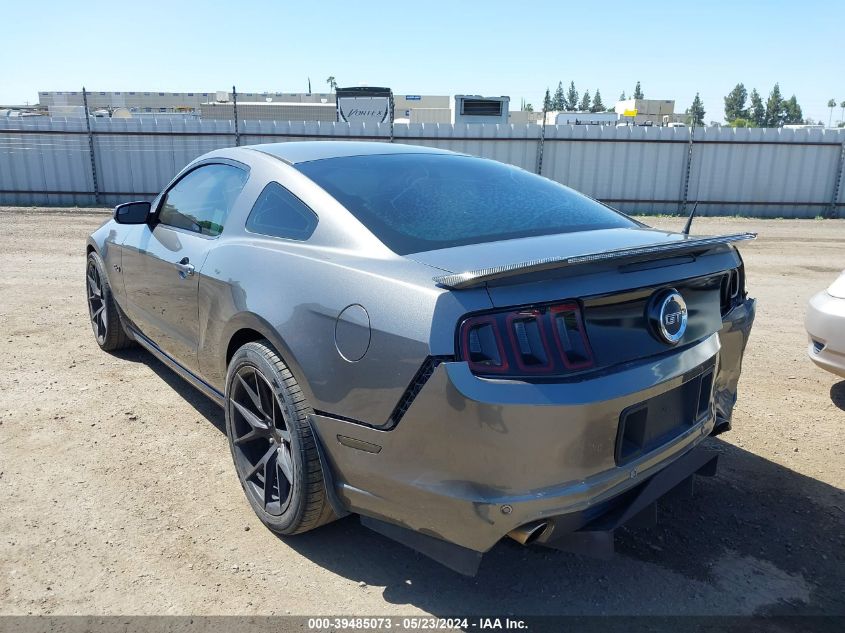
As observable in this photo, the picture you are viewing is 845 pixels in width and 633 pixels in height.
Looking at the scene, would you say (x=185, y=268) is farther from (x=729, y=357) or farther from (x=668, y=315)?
(x=729, y=357)

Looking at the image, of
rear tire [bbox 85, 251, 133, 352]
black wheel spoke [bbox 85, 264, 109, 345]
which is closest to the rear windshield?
rear tire [bbox 85, 251, 133, 352]

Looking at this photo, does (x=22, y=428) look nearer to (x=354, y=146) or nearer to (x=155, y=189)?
(x=354, y=146)

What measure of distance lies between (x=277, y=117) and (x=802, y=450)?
21872 mm

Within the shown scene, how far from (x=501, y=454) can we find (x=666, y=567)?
1.16 m

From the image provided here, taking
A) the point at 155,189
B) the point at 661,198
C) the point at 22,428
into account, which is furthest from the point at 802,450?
the point at 155,189

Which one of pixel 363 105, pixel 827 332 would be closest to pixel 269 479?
pixel 827 332

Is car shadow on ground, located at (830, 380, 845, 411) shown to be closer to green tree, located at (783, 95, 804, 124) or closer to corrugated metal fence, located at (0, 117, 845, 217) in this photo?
corrugated metal fence, located at (0, 117, 845, 217)

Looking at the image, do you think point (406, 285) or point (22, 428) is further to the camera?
point (22, 428)

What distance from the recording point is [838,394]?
436 centimetres

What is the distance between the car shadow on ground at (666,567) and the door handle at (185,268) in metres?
1.43

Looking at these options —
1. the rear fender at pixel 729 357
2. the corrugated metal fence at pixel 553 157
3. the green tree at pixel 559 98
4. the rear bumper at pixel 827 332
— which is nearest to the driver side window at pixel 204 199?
the rear fender at pixel 729 357

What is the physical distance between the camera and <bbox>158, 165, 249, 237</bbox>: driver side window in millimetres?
3271

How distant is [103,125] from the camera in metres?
14.9

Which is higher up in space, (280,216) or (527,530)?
(280,216)
